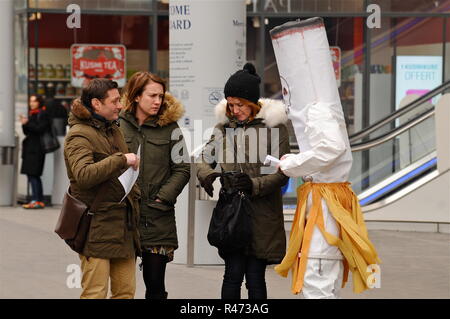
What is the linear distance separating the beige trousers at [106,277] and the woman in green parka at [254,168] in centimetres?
68

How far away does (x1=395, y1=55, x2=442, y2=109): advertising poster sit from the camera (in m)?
16.5

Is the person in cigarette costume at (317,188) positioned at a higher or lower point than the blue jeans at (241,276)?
higher

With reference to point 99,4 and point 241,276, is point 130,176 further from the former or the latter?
point 99,4

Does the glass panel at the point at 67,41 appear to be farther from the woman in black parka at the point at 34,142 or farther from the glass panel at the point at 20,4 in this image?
the woman in black parka at the point at 34,142

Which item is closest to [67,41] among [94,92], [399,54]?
[399,54]

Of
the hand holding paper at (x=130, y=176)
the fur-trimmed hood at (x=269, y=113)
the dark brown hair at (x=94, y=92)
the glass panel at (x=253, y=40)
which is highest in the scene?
the glass panel at (x=253, y=40)

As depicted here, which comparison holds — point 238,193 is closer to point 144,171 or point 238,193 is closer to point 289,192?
point 144,171

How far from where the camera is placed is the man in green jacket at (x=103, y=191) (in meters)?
6.04

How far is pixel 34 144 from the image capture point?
589 inches

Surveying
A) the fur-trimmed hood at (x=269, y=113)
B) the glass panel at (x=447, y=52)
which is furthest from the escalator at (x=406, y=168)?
the fur-trimmed hood at (x=269, y=113)

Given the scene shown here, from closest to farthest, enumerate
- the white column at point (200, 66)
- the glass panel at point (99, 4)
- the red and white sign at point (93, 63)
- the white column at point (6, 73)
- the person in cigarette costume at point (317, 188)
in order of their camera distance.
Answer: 1. the person in cigarette costume at point (317, 188)
2. the white column at point (200, 66)
3. the white column at point (6, 73)
4. the glass panel at point (99, 4)
5. the red and white sign at point (93, 63)

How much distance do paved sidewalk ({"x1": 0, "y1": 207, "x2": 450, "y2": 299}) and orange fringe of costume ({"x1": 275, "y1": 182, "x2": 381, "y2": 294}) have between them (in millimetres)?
1660
